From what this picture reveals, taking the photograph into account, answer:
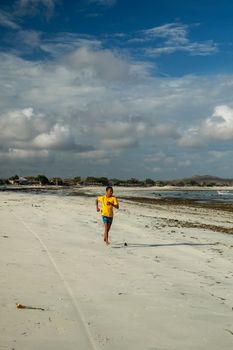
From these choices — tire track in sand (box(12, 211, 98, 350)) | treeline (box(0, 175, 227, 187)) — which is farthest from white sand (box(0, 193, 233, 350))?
treeline (box(0, 175, 227, 187))

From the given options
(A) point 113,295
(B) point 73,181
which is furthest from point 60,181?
(A) point 113,295

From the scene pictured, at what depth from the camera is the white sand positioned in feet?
15.7

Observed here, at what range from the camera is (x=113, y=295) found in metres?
6.59

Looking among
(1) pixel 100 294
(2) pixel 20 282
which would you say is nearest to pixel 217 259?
(1) pixel 100 294

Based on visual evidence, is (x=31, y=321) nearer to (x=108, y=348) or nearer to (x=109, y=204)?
(x=108, y=348)

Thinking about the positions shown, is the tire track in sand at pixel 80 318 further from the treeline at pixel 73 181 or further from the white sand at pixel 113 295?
the treeline at pixel 73 181

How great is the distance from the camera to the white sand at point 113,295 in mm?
4793

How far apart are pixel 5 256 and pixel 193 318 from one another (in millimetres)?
5047

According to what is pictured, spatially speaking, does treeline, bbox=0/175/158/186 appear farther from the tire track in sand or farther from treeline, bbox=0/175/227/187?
the tire track in sand

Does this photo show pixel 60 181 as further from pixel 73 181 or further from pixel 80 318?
pixel 80 318

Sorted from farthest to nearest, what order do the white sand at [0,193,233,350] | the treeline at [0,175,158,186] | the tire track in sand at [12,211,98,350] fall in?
1. the treeline at [0,175,158,186]
2. the white sand at [0,193,233,350]
3. the tire track in sand at [12,211,98,350]

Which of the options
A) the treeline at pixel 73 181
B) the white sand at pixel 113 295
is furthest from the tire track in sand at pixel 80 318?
the treeline at pixel 73 181

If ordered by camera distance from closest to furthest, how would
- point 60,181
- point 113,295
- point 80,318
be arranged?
point 80,318, point 113,295, point 60,181

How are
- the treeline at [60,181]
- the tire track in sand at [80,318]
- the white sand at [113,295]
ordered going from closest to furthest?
the tire track in sand at [80,318], the white sand at [113,295], the treeline at [60,181]
